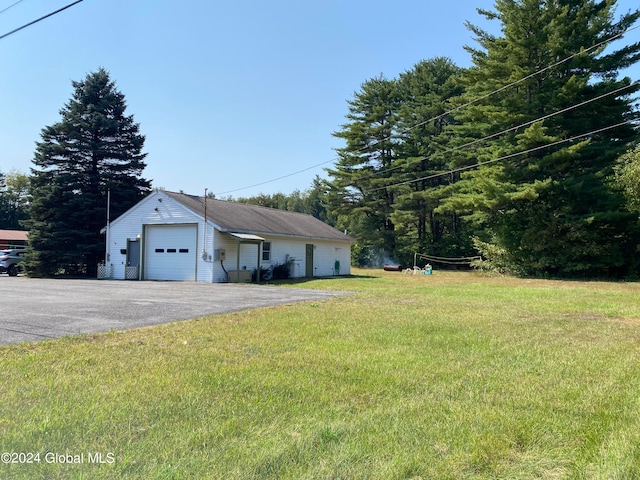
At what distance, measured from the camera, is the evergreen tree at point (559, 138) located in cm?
2308

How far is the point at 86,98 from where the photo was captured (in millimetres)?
27766

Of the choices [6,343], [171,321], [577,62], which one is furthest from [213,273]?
[577,62]

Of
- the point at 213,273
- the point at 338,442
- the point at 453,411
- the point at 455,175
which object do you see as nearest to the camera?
the point at 338,442

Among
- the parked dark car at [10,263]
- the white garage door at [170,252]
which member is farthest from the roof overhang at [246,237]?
the parked dark car at [10,263]

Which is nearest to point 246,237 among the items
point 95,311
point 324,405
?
point 95,311

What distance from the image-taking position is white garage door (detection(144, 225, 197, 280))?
20.7m

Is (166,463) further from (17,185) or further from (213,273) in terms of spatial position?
(17,185)

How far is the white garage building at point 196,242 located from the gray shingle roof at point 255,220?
0.16 feet

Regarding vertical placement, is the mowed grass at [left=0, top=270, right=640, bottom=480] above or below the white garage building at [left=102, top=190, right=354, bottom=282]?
below

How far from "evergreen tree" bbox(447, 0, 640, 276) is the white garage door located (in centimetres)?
1566

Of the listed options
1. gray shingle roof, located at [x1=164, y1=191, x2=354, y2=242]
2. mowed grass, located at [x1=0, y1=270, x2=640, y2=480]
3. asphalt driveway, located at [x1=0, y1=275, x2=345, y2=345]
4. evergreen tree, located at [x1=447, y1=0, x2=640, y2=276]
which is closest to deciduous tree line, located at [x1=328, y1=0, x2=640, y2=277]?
evergreen tree, located at [x1=447, y1=0, x2=640, y2=276]

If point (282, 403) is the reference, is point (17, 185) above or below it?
above

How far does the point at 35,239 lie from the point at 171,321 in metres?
21.8

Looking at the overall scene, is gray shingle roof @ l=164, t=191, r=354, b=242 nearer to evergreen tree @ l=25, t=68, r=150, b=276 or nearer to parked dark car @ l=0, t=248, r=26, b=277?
evergreen tree @ l=25, t=68, r=150, b=276
